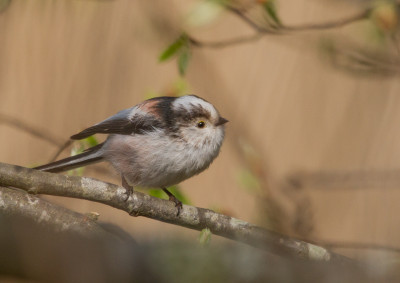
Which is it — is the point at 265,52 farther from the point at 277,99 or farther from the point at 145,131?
the point at 145,131

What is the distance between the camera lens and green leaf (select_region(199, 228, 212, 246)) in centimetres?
204

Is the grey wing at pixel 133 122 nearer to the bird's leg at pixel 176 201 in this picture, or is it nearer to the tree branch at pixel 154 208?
the bird's leg at pixel 176 201

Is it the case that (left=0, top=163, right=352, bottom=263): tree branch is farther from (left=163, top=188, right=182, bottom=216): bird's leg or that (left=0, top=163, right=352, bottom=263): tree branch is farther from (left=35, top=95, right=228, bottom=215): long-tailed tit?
(left=35, top=95, right=228, bottom=215): long-tailed tit

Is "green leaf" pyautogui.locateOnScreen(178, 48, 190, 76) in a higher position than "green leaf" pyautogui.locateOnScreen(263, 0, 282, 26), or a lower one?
lower

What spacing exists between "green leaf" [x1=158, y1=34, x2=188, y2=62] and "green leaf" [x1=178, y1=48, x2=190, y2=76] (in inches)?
1.1

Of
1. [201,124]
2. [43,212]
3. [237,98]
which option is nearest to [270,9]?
[201,124]

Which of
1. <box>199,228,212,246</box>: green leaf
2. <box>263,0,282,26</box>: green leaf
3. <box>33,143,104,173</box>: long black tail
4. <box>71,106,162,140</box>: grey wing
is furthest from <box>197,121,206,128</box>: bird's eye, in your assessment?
<box>199,228,212,246</box>: green leaf

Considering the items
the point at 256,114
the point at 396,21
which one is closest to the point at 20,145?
the point at 256,114

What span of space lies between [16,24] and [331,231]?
235cm

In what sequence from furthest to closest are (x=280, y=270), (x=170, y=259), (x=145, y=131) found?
(x=145, y=131) → (x=170, y=259) → (x=280, y=270)

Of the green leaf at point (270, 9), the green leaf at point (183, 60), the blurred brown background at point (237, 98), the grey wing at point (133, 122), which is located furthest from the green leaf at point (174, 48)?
the blurred brown background at point (237, 98)

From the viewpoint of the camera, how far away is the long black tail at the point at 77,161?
95.0 inches

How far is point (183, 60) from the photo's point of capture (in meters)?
2.30

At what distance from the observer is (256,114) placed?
13.1 ft
